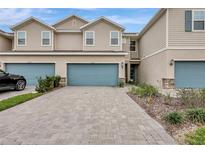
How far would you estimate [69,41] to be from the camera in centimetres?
2344

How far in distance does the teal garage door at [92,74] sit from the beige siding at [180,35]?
6.14 metres

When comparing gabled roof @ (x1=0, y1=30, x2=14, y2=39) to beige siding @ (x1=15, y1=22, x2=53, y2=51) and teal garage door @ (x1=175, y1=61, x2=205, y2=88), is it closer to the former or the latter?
beige siding @ (x1=15, y1=22, x2=53, y2=51)

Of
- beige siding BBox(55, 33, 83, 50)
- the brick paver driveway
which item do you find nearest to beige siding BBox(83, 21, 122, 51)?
beige siding BBox(55, 33, 83, 50)

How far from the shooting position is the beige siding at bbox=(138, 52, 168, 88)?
1667 cm

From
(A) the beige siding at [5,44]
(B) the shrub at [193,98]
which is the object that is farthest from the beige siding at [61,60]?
(B) the shrub at [193,98]

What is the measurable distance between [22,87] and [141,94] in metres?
8.77

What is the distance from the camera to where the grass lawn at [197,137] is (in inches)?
185

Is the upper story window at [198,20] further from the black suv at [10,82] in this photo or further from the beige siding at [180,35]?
the black suv at [10,82]

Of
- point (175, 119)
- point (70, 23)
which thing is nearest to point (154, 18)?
point (70, 23)
